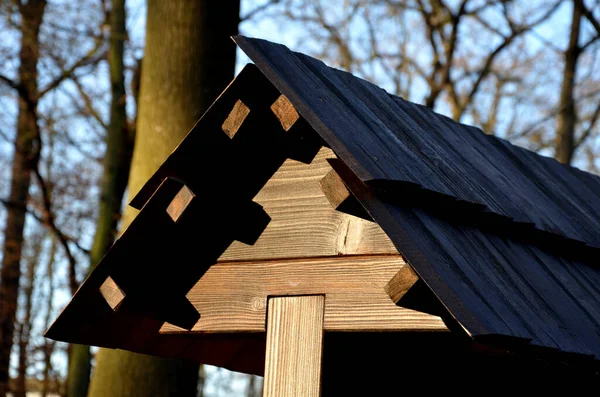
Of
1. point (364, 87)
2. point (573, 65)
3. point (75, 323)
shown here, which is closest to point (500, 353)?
point (364, 87)

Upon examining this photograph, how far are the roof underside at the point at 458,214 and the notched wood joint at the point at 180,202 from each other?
0.66m

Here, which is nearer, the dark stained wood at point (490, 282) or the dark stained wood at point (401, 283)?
the dark stained wood at point (490, 282)

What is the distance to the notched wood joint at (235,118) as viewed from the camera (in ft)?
12.1

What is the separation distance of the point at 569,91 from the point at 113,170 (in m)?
8.47

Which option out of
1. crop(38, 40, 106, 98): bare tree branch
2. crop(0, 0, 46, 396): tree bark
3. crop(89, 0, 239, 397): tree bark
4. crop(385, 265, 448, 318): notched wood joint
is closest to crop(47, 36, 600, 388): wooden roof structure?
crop(385, 265, 448, 318): notched wood joint

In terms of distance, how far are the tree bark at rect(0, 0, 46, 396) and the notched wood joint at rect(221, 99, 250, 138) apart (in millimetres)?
8368

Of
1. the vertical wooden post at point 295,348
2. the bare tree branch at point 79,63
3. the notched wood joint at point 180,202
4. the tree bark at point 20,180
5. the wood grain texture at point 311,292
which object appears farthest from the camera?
the tree bark at point 20,180

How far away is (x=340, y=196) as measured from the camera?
131 inches

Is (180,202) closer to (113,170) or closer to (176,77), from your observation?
(176,77)

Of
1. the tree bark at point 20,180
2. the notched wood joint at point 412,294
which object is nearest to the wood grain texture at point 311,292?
the notched wood joint at point 412,294

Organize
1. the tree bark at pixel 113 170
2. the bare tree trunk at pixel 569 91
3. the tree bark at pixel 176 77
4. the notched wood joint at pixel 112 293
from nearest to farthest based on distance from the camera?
the notched wood joint at pixel 112 293, the tree bark at pixel 176 77, the tree bark at pixel 113 170, the bare tree trunk at pixel 569 91

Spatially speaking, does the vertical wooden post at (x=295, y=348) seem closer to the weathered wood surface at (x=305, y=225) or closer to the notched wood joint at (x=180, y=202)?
the weathered wood surface at (x=305, y=225)

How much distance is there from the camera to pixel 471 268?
3074 mm

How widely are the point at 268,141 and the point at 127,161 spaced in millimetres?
8569
